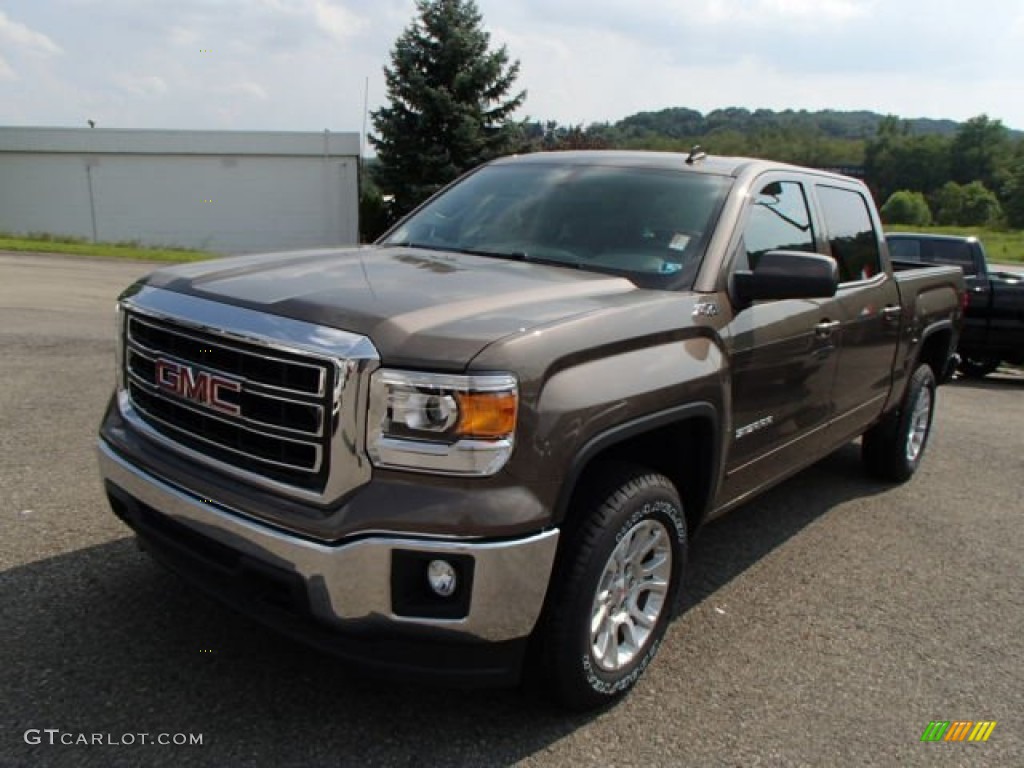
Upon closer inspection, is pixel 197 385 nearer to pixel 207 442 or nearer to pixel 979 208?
pixel 207 442

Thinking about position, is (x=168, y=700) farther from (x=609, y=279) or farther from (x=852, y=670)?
(x=852, y=670)

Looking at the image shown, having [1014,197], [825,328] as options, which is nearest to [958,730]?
[825,328]

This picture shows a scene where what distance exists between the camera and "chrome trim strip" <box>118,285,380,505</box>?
242 centimetres

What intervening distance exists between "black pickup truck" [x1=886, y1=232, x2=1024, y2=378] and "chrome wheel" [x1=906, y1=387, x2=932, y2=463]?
15.7 ft

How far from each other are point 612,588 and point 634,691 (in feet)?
1.58

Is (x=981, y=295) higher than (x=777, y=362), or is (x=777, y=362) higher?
(x=777, y=362)

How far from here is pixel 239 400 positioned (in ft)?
8.70

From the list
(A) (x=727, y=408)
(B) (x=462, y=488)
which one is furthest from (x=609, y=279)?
(B) (x=462, y=488)

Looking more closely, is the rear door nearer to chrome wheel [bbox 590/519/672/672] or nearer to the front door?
the front door

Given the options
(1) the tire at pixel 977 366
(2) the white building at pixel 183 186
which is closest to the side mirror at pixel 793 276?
(1) the tire at pixel 977 366

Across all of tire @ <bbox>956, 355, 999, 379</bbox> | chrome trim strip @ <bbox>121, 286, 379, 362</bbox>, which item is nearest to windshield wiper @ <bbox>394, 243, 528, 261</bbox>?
chrome trim strip @ <bbox>121, 286, 379, 362</bbox>

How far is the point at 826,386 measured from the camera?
4281 mm

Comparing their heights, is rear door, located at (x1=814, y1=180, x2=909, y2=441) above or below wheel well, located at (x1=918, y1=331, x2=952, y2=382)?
above

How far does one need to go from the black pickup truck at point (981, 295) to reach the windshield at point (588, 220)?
25.0ft
